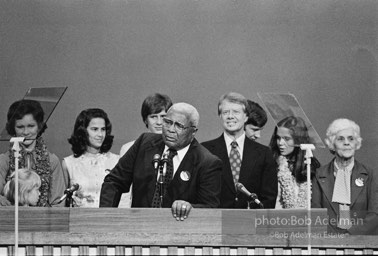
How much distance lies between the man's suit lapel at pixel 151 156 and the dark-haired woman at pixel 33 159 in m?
0.70

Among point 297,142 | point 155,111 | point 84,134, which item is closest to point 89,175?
point 84,134

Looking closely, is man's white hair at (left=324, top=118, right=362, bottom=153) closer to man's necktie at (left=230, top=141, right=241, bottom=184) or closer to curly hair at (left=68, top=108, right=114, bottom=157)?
man's necktie at (left=230, top=141, right=241, bottom=184)

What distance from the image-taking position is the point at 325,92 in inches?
402

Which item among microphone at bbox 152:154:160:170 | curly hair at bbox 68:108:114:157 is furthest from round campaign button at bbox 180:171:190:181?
curly hair at bbox 68:108:114:157

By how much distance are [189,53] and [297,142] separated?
8.78 ft

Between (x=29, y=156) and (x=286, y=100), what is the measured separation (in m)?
1.85

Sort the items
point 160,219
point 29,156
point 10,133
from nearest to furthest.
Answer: point 160,219 < point 10,133 < point 29,156

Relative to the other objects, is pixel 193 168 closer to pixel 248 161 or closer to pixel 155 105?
pixel 248 161

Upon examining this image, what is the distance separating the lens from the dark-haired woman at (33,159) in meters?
7.96

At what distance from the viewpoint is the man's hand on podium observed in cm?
732

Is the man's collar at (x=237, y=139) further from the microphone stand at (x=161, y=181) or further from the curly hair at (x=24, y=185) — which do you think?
the curly hair at (x=24, y=185)

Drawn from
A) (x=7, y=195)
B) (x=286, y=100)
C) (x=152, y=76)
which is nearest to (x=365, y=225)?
(x=286, y=100)

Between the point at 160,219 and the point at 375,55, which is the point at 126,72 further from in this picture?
the point at 160,219

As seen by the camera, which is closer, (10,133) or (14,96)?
(10,133)
